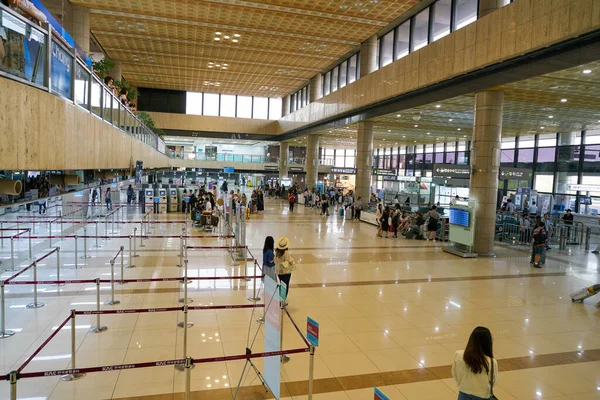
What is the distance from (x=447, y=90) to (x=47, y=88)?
518 inches

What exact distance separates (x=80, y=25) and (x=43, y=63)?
17187 millimetres

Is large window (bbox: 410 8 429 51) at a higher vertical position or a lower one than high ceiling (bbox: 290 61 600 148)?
higher

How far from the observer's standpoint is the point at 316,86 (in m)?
30.9

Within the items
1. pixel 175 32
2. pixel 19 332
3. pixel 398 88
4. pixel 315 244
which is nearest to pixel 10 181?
pixel 19 332

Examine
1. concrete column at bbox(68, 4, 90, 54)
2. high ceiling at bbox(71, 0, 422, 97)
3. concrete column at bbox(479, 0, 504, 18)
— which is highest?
high ceiling at bbox(71, 0, 422, 97)

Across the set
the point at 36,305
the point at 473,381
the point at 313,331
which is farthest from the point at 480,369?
the point at 36,305

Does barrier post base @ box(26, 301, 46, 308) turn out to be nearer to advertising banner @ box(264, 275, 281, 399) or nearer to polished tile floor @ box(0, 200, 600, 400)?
polished tile floor @ box(0, 200, 600, 400)

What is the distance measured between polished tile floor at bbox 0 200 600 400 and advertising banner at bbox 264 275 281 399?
581 millimetres

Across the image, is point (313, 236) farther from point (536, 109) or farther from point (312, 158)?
point (312, 158)

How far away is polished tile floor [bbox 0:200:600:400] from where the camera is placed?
5.12 metres

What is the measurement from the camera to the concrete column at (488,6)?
1279 centimetres

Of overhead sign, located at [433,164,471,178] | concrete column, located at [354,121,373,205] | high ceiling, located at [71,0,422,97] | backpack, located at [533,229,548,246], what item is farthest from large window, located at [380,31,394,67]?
backpack, located at [533,229,548,246]

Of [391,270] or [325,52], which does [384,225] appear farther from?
[325,52]

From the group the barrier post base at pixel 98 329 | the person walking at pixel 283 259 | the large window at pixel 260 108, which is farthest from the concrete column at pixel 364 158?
the large window at pixel 260 108
